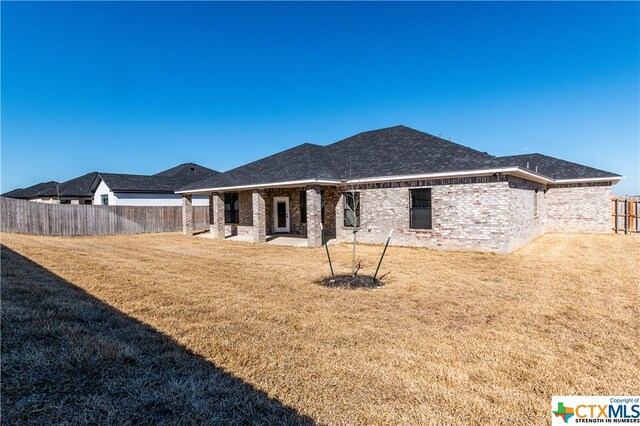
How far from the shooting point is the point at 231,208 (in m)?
22.4

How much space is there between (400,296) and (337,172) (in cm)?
1112

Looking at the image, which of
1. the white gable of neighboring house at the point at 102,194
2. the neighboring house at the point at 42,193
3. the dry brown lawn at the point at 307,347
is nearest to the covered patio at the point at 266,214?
the white gable of neighboring house at the point at 102,194

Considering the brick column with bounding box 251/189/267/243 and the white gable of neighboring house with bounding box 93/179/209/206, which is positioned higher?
the white gable of neighboring house with bounding box 93/179/209/206

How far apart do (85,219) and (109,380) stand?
23815mm

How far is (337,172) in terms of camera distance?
58.2 ft

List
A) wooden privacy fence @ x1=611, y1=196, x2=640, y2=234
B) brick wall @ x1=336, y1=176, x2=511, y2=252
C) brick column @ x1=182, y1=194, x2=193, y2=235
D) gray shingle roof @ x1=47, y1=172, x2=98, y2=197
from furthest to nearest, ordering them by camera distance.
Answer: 1. gray shingle roof @ x1=47, y1=172, x2=98, y2=197
2. brick column @ x1=182, y1=194, x2=193, y2=235
3. wooden privacy fence @ x1=611, y1=196, x2=640, y2=234
4. brick wall @ x1=336, y1=176, x2=511, y2=252

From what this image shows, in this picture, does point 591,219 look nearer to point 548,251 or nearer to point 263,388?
point 548,251

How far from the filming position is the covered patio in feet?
59.7

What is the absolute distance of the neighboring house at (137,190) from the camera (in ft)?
89.5

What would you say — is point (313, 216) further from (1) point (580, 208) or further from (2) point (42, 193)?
(2) point (42, 193)

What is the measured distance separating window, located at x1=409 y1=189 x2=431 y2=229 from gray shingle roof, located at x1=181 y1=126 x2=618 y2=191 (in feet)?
3.22

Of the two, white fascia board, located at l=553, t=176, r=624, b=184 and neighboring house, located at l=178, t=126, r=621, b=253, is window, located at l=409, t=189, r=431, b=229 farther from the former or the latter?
white fascia board, located at l=553, t=176, r=624, b=184

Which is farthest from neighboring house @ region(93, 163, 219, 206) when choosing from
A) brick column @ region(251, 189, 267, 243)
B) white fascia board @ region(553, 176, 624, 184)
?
white fascia board @ region(553, 176, 624, 184)

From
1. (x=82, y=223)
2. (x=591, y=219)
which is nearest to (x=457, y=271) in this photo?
(x=591, y=219)
